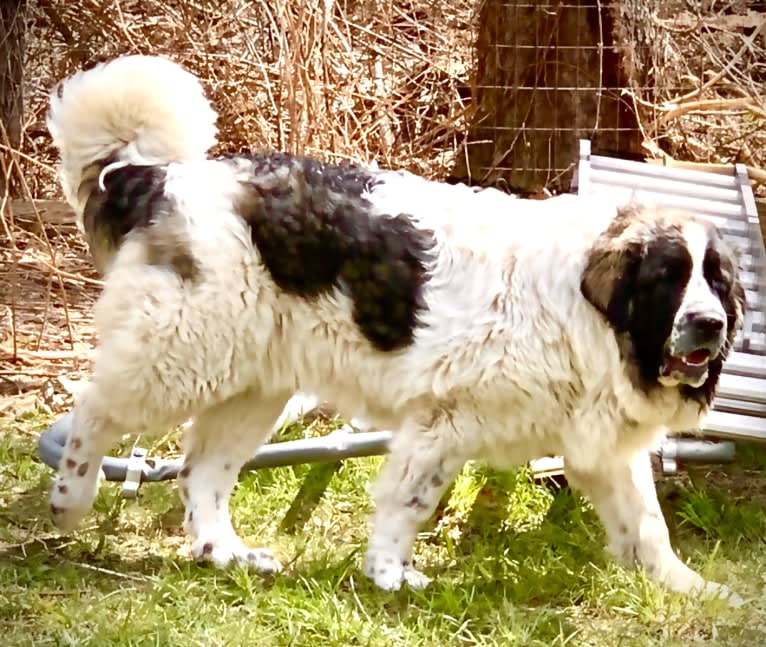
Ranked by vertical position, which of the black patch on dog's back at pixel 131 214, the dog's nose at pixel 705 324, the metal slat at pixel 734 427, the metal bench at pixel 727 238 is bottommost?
the metal slat at pixel 734 427

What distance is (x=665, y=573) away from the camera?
12.9 ft

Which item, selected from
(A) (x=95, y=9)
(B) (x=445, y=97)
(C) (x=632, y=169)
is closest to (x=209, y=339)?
(C) (x=632, y=169)

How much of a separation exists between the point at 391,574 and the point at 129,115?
1775 mm

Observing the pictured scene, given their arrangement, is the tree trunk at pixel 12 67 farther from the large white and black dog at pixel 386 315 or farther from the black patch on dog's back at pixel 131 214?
the large white and black dog at pixel 386 315

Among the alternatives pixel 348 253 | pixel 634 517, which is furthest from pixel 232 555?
pixel 634 517

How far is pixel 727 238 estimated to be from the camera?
493 cm

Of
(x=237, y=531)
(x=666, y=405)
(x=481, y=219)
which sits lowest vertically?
(x=237, y=531)

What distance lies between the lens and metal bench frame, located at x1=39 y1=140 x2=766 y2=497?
4.45m

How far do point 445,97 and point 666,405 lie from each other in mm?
4023

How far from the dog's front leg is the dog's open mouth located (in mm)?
444

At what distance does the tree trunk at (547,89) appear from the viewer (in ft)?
20.4

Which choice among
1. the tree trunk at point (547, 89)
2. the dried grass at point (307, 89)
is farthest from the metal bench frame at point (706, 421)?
the dried grass at point (307, 89)

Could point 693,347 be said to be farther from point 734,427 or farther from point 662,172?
point 662,172

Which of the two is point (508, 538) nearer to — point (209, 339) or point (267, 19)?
point (209, 339)
